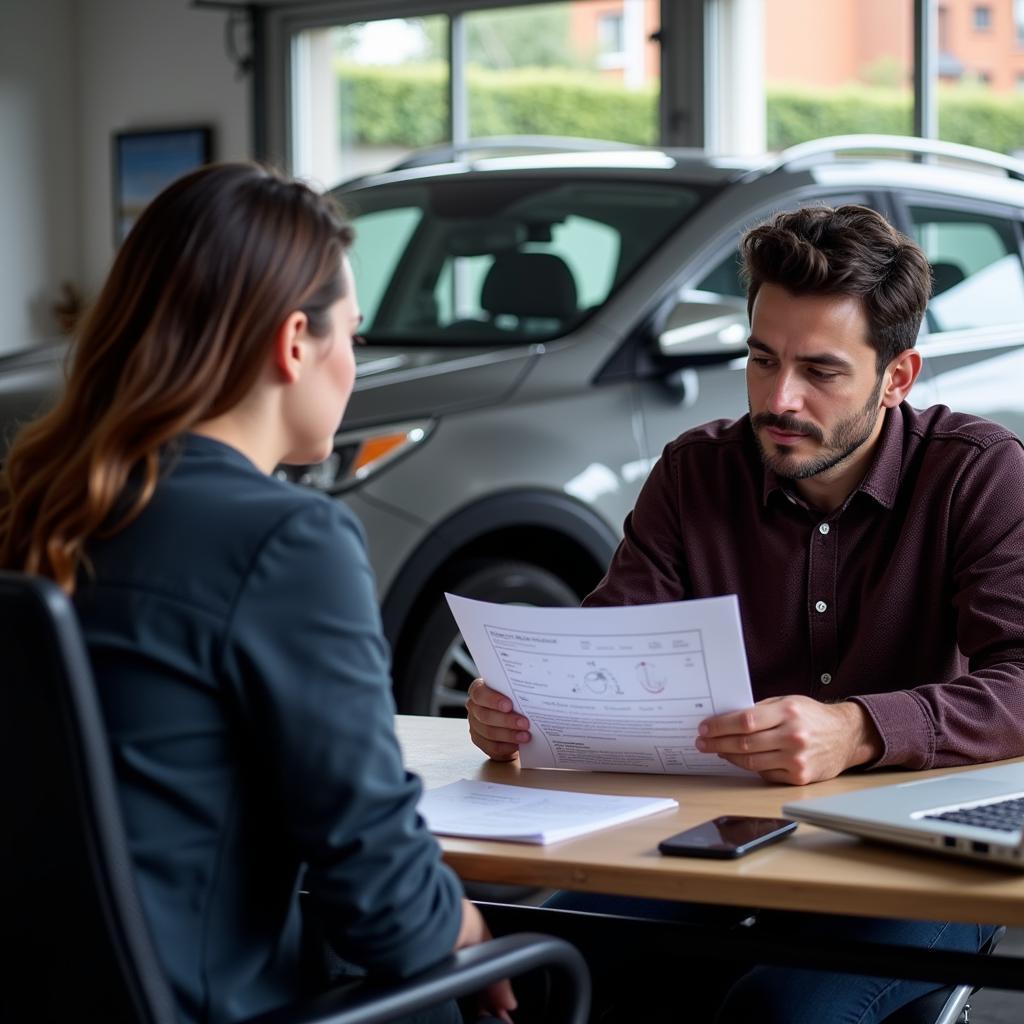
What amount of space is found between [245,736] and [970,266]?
377 centimetres

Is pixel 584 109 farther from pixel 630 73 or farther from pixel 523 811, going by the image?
pixel 523 811

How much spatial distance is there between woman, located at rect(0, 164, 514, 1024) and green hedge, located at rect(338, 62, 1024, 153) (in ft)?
19.6

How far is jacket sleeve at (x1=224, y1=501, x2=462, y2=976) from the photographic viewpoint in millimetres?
1317

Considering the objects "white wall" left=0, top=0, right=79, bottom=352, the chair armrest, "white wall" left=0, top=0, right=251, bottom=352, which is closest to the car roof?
the chair armrest

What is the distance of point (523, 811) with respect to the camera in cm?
172

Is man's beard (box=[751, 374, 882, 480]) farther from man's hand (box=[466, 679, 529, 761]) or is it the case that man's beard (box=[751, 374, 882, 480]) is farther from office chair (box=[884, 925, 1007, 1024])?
office chair (box=[884, 925, 1007, 1024])

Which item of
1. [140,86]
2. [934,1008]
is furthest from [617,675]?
[140,86]

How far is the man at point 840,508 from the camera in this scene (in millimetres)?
2150

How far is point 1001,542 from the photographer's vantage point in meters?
2.13

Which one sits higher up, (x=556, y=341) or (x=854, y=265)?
(x=854, y=265)

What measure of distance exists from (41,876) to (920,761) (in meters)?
1.02

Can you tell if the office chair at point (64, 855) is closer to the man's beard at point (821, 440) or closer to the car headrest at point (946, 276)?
the man's beard at point (821, 440)

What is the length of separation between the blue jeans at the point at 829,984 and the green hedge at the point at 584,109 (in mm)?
5488

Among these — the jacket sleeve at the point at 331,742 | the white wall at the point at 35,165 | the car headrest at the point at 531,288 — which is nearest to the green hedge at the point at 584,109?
the white wall at the point at 35,165
